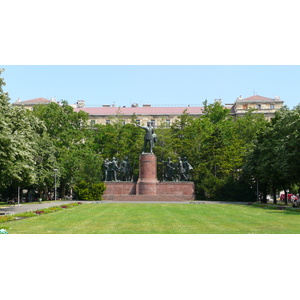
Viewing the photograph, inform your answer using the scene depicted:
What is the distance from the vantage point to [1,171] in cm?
2861

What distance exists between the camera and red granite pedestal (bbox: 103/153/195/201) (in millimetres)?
51500

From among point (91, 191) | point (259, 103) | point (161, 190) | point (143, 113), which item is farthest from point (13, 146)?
point (259, 103)

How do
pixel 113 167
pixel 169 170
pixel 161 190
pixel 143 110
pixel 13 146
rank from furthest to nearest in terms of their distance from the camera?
pixel 143 110, pixel 169 170, pixel 113 167, pixel 161 190, pixel 13 146

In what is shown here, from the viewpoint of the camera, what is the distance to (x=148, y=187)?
51500 millimetres

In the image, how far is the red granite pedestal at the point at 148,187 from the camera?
51.5m

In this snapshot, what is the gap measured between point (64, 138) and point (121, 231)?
45767 mm

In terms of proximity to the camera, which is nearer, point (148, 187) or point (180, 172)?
point (148, 187)

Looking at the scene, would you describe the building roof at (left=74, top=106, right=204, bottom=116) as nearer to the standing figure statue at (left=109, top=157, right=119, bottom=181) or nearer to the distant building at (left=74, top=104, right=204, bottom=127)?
the distant building at (left=74, top=104, right=204, bottom=127)

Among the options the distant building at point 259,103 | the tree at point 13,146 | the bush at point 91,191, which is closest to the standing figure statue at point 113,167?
the bush at point 91,191

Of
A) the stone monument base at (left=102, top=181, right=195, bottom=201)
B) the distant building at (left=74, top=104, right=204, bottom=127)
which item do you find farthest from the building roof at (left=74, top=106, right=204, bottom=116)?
the stone monument base at (left=102, top=181, right=195, bottom=201)

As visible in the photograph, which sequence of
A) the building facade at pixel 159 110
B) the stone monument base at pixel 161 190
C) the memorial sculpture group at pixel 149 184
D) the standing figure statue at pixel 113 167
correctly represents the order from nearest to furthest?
the memorial sculpture group at pixel 149 184
the stone monument base at pixel 161 190
the standing figure statue at pixel 113 167
the building facade at pixel 159 110

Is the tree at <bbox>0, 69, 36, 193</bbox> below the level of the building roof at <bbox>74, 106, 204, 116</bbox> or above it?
below

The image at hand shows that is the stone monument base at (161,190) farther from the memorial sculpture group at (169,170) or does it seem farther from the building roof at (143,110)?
the building roof at (143,110)

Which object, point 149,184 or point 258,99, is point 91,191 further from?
point 258,99
